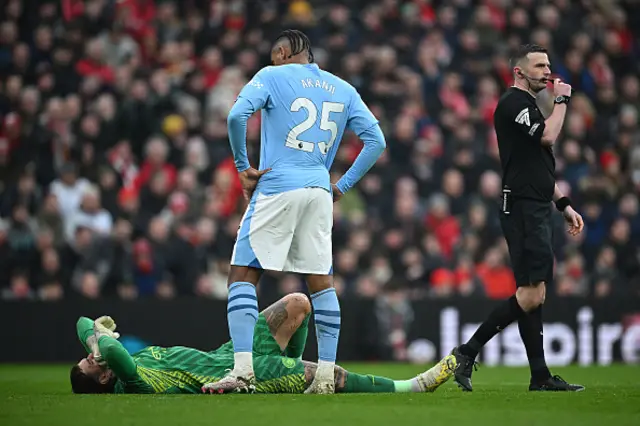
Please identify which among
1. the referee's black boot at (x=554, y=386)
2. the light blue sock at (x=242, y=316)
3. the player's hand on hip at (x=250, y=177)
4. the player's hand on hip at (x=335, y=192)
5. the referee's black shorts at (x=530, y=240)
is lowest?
the referee's black boot at (x=554, y=386)

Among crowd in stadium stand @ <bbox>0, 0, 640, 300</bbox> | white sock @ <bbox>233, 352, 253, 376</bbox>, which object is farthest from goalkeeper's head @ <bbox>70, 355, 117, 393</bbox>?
crowd in stadium stand @ <bbox>0, 0, 640, 300</bbox>

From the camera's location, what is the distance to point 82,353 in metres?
14.8

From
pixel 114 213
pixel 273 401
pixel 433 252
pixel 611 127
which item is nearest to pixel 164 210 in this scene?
pixel 114 213

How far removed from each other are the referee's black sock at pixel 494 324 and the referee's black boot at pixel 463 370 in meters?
0.04

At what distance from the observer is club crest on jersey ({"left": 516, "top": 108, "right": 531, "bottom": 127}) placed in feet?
27.8

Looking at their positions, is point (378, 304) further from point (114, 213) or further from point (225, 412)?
point (225, 412)

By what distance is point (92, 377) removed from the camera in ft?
26.7

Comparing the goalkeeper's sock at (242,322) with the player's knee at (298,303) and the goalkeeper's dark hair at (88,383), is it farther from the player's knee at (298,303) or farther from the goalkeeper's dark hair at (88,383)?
the goalkeeper's dark hair at (88,383)

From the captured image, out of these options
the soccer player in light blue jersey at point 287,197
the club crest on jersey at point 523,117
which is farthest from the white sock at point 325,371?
the club crest on jersey at point 523,117

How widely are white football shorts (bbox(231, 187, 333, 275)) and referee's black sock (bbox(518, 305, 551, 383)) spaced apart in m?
1.51

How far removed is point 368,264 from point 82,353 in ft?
12.2

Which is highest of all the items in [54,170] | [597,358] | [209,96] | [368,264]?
[209,96]

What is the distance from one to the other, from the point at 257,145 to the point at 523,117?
8.44m

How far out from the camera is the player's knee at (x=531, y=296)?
8570mm
